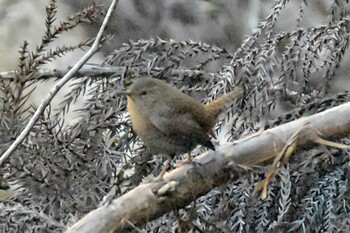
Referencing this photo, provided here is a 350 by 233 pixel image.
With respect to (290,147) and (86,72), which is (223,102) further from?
(86,72)

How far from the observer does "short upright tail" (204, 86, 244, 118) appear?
1.96 m

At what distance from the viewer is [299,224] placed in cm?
188

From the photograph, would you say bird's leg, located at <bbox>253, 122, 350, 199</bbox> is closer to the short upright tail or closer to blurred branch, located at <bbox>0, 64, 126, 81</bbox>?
the short upright tail

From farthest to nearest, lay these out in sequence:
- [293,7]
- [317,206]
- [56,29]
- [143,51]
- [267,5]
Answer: [267,5]
[293,7]
[143,51]
[317,206]
[56,29]

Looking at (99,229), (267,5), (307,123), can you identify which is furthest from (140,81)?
(267,5)

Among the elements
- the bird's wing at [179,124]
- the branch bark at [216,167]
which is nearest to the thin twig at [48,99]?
the branch bark at [216,167]

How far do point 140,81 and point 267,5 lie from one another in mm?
3241

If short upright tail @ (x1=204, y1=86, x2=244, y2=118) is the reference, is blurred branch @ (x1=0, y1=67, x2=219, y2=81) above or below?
above

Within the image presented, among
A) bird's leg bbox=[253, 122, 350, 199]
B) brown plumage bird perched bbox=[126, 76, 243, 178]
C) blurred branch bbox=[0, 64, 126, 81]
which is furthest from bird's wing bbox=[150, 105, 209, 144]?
blurred branch bbox=[0, 64, 126, 81]

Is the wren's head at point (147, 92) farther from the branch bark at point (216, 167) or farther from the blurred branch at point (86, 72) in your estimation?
the blurred branch at point (86, 72)

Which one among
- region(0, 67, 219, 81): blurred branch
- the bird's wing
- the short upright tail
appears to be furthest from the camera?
region(0, 67, 219, 81): blurred branch

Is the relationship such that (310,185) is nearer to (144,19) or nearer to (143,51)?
(143,51)

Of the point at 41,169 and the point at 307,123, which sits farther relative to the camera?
the point at 41,169

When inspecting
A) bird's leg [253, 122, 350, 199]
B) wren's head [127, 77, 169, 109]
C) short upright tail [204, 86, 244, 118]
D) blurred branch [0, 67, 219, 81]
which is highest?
blurred branch [0, 67, 219, 81]
